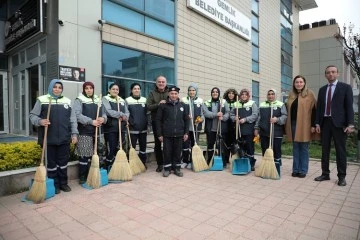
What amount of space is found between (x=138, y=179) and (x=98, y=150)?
3.10ft

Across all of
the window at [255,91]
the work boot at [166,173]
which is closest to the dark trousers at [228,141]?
the work boot at [166,173]

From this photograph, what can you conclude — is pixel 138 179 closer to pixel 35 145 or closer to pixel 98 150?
pixel 98 150

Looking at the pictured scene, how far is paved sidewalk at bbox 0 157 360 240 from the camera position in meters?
3.16

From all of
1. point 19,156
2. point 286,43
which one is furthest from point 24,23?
point 286,43

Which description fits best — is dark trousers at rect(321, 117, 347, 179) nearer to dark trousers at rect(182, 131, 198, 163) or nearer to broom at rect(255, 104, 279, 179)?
broom at rect(255, 104, 279, 179)

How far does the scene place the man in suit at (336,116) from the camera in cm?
501

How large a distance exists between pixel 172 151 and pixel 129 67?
4673 mm

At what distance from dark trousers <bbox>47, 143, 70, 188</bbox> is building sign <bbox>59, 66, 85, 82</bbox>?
130 inches

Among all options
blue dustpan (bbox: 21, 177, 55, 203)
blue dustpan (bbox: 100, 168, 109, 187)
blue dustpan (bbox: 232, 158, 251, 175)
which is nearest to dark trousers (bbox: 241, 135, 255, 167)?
blue dustpan (bbox: 232, 158, 251, 175)

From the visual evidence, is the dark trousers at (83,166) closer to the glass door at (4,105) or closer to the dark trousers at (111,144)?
the dark trousers at (111,144)

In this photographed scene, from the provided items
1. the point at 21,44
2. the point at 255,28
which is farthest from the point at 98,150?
the point at 255,28

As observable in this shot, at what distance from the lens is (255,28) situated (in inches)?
732

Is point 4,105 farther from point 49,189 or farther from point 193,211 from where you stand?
point 193,211

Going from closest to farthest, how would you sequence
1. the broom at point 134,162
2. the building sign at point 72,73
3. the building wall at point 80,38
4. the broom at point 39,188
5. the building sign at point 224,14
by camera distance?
the broom at point 39,188
the broom at point 134,162
the building sign at point 72,73
the building wall at point 80,38
the building sign at point 224,14
